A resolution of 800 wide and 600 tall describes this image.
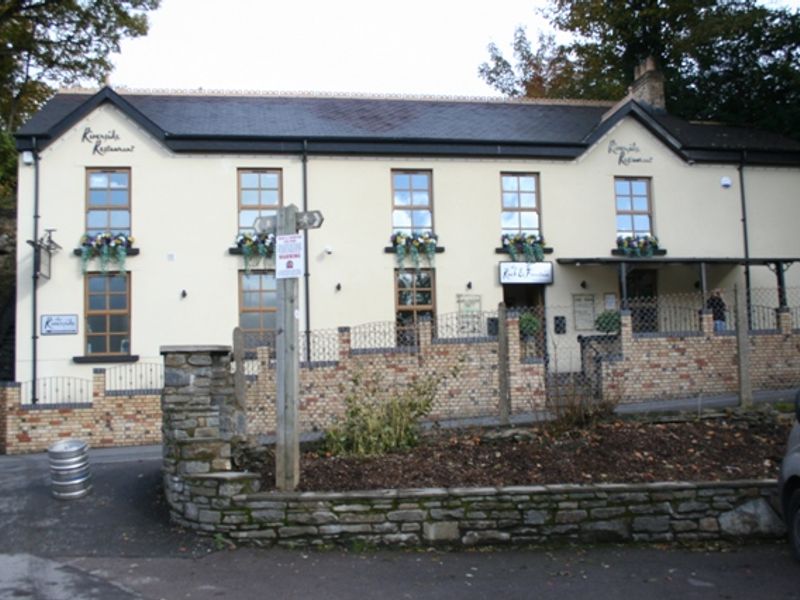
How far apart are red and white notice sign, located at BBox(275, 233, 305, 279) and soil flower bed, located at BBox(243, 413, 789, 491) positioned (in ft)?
6.91

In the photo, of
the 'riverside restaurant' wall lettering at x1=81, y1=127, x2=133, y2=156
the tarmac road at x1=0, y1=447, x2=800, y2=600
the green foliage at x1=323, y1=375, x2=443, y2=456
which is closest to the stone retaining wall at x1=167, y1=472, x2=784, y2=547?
the tarmac road at x1=0, y1=447, x2=800, y2=600

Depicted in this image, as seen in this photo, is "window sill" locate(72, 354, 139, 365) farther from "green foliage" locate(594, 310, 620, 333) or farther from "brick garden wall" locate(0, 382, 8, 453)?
"green foliage" locate(594, 310, 620, 333)

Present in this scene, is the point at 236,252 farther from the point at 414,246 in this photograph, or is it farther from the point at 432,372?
the point at 432,372

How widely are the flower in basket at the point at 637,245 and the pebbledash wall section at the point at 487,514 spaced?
11465 millimetres

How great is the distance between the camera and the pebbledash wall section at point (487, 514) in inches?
257

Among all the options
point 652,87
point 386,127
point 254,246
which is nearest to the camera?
point 254,246

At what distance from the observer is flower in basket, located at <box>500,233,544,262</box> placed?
17.2m

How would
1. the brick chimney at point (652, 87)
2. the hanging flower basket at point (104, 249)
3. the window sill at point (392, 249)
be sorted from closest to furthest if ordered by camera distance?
the hanging flower basket at point (104, 249)
the window sill at point (392, 249)
the brick chimney at point (652, 87)

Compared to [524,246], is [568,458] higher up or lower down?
lower down

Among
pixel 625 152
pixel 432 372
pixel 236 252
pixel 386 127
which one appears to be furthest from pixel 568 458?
pixel 625 152

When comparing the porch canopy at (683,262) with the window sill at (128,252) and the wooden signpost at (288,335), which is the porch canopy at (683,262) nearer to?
the window sill at (128,252)

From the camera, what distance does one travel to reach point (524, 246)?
17219mm

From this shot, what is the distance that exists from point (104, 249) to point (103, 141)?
2.63 meters

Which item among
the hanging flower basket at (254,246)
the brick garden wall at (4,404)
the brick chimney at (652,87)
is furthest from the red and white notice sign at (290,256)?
the brick chimney at (652,87)
